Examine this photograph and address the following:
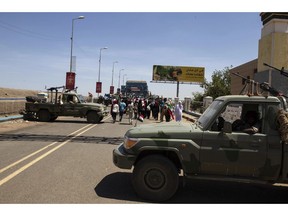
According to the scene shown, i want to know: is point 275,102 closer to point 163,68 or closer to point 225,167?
point 225,167

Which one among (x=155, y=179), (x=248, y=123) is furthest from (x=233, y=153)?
(x=155, y=179)

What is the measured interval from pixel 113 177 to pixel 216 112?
2775 mm

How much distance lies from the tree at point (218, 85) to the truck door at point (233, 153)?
198 feet

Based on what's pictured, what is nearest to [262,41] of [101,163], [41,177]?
[101,163]

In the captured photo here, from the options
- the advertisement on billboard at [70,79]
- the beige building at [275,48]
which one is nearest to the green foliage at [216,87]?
the advertisement on billboard at [70,79]

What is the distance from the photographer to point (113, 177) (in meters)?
7.73

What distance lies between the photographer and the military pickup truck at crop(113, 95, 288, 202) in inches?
233

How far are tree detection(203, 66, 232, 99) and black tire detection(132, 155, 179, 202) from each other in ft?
199

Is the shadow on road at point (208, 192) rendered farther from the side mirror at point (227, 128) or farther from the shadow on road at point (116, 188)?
the side mirror at point (227, 128)

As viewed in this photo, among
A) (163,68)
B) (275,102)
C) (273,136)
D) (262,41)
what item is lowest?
(273,136)

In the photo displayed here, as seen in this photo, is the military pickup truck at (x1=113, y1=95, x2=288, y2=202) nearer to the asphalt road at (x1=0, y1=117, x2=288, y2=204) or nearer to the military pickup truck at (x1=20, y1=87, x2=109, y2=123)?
the asphalt road at (x1=0, y1=117, x2=288, y2=204)

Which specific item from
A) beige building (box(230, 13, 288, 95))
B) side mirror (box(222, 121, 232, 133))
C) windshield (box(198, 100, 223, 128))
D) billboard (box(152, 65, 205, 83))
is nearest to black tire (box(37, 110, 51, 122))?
beige building (box(230, 13, 288, 95))

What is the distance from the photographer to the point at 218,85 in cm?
6912

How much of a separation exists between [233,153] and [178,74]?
71125 millimetres
